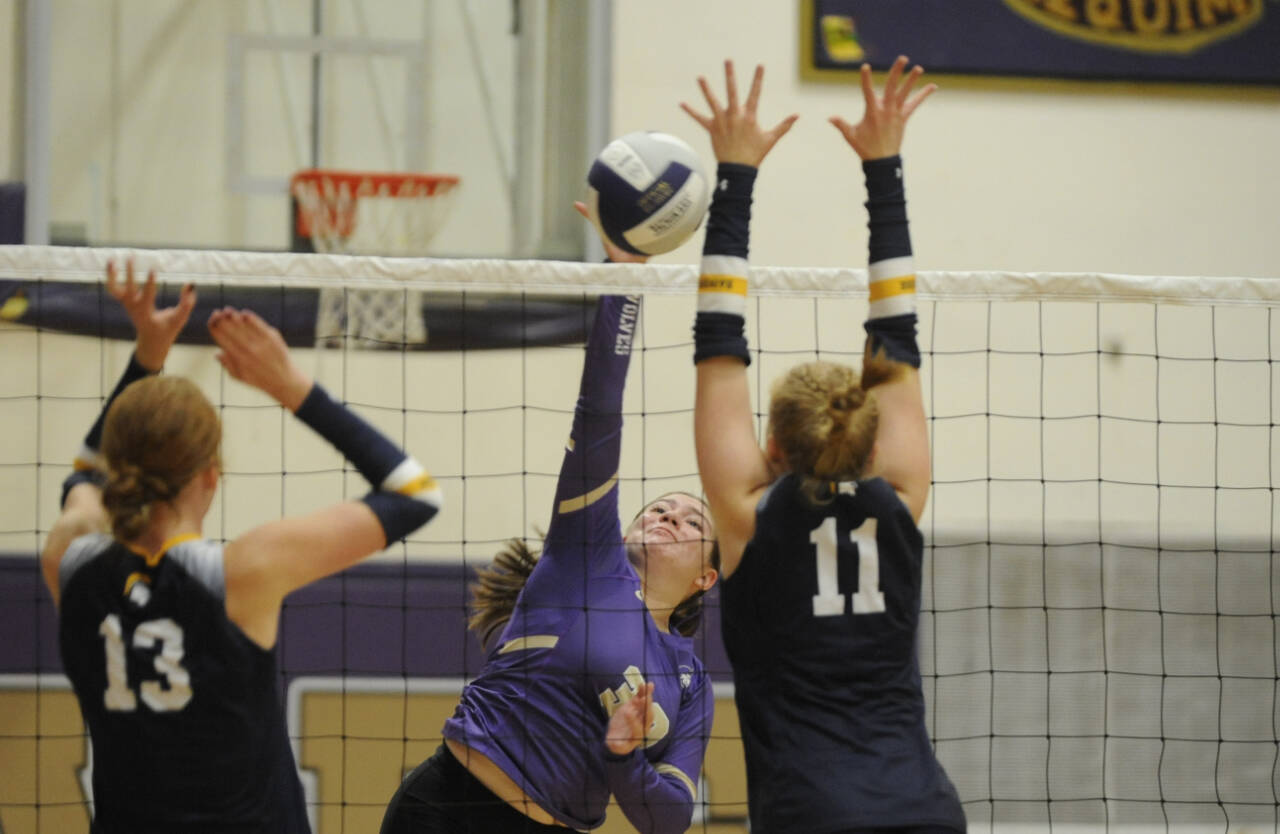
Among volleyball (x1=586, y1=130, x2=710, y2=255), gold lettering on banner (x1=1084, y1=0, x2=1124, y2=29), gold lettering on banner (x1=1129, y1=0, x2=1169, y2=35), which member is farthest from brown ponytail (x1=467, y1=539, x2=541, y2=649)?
gold lettering on banner (x1=1129, y1=0, x2=1169, y2=35)

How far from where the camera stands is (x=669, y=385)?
627 cm

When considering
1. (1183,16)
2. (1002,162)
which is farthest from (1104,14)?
(1002,162)

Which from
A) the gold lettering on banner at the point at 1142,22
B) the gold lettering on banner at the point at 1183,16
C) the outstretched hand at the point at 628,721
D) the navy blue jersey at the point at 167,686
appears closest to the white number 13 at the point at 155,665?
the navy blue jersey at the point at 167,686

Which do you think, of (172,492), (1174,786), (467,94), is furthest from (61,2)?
(1174,786)

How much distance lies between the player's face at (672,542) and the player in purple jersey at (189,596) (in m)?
1.39

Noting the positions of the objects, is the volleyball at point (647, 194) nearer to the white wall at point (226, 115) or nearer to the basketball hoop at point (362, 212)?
the basketball hoop at point (362, 212)

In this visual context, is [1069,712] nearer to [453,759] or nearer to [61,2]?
[453,759]

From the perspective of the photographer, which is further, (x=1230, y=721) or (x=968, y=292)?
(x=1230, y=721)

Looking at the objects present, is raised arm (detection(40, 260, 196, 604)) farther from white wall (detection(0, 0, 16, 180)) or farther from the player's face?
white wall (detection(0, 0, 16, 180))

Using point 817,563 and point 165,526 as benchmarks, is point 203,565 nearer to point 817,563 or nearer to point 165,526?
point 165,526

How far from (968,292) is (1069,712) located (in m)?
3.41

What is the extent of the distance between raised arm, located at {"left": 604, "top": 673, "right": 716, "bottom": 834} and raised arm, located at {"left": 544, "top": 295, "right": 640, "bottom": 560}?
1.56 ft

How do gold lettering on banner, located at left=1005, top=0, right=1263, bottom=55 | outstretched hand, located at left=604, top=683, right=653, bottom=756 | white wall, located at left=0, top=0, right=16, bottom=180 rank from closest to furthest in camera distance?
outstretched hand, located at left=604, top=683, right=653, bottom=756, white wall, located at left=0, top=0, right=16, bottom=180, gold lettering on banner, located at left=1005, top=0, right=1263, bottom=55

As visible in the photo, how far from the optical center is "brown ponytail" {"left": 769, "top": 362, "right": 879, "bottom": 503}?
220cm
